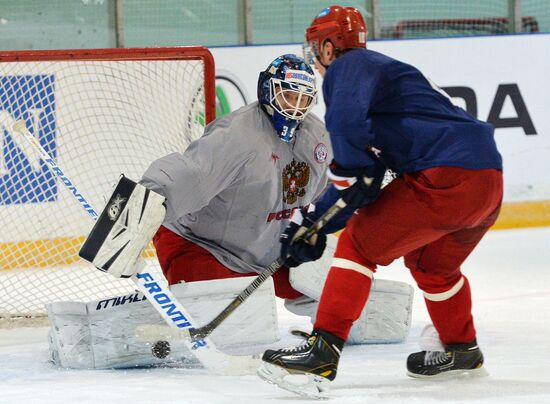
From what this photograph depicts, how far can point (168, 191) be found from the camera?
8.45 ft

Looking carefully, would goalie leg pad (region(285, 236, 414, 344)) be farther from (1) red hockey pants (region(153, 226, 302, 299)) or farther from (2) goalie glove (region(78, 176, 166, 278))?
(2) goalie glove (region(78, 176, 166, 278))

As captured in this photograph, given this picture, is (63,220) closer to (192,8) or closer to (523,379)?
(192,8)

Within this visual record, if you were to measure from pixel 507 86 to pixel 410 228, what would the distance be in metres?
3.90

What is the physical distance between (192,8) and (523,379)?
12.1 feet

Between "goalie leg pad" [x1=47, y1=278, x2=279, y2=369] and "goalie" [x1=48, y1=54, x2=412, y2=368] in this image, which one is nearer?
"goalie" [x1=48, y1=54, x2=412, y2=368]

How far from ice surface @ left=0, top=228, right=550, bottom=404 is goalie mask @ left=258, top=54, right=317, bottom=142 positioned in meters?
0.70

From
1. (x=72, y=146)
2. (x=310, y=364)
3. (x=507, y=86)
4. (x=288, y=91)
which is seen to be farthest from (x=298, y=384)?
(x=507, y=86)

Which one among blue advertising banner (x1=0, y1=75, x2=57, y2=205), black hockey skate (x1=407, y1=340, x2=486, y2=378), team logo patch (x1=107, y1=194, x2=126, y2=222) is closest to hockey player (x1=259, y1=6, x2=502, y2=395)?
black hockey skate (x1=407, y1=340, x2=486, y2=378)

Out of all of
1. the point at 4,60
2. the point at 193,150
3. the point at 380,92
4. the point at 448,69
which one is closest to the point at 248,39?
the point at 448,69

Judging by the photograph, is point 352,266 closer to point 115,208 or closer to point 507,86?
point 115,208

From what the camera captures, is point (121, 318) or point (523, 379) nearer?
point (523, 379)

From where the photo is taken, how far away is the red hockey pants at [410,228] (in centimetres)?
224

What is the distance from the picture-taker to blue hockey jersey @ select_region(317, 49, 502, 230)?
2.20 m

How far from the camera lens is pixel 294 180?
118 inches
